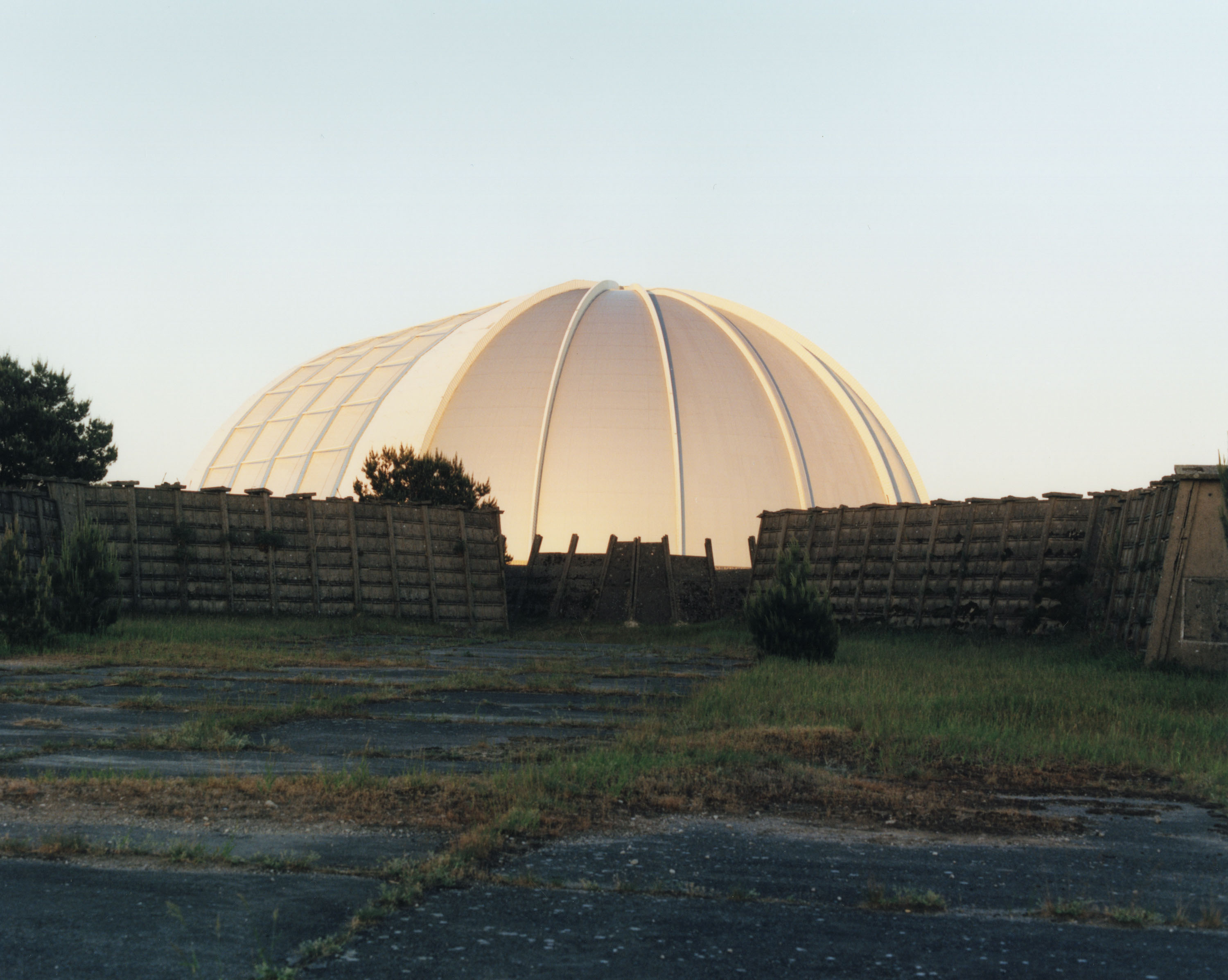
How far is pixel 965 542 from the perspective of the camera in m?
22.1

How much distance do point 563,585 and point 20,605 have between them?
1454 cm

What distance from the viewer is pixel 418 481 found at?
105ft

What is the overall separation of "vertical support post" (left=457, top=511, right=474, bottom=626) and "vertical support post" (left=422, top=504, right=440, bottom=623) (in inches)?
28.5

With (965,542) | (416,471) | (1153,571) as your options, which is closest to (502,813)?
(1153,571)

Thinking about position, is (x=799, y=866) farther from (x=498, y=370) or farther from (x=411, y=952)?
(x=498, y=370)

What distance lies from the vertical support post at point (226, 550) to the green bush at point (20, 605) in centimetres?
690

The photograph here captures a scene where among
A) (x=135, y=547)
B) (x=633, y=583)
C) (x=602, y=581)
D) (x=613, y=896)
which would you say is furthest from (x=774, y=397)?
(x=613, y=896)

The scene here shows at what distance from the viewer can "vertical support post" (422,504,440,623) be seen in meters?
25.2

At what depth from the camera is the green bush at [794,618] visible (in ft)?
54.1

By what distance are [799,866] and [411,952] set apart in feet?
6.87

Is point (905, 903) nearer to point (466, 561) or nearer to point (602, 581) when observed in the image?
point (466, 561)

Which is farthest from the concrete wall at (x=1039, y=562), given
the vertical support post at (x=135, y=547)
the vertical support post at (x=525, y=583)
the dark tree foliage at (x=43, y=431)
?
the dark tree foliage at (x=43, y=431)

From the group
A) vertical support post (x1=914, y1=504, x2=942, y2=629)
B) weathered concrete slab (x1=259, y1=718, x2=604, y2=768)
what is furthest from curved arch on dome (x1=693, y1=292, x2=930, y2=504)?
weathered concrete slab (x1=259, y1=718, x2=604, y2=768)

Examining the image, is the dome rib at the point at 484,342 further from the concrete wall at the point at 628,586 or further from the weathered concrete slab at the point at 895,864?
the weathered concrete slab at the point at 895,864
